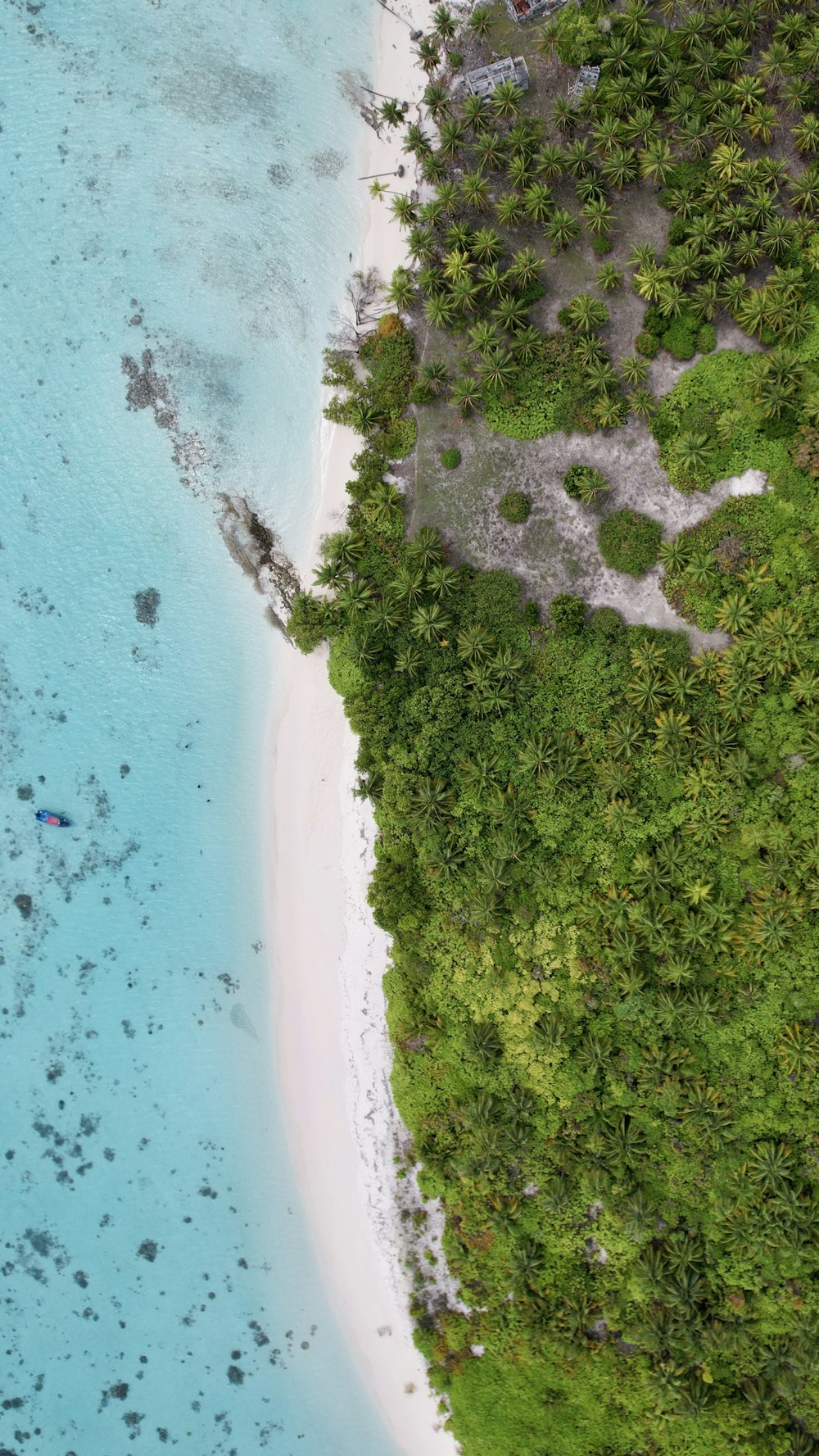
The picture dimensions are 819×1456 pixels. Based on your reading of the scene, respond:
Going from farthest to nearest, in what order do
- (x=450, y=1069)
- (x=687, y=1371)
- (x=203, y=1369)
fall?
(x=203, y=1369) < (x=450, y=1069) < (x=687, y=1371)

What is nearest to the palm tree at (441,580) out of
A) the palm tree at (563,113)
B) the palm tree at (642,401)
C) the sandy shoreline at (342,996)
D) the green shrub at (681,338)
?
the sandy shoreline at (342,996)

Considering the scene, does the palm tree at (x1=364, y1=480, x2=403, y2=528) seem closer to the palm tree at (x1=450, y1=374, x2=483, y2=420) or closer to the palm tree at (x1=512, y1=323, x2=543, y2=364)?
the palm tree at (x1=450, y1=374, x2=483, y2=420)

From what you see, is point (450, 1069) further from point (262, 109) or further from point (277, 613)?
point (262, 109)

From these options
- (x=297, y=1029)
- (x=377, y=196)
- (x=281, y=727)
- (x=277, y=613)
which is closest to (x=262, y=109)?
(x=377, y=196)

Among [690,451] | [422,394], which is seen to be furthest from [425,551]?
[690,451]

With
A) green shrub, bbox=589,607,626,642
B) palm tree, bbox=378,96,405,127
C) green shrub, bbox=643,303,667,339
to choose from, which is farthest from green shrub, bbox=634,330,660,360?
palm tree, bbox=378,96,405,127

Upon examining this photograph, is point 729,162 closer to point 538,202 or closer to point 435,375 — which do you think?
point 538,202
